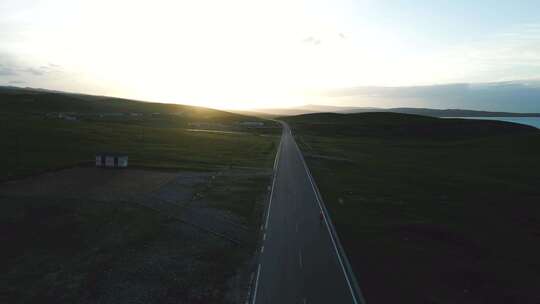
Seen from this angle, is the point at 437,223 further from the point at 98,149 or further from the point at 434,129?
the point at 434,129

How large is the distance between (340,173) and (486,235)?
108ft

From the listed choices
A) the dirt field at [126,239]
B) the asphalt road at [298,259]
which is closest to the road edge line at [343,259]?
the asphalt road at [298,259]

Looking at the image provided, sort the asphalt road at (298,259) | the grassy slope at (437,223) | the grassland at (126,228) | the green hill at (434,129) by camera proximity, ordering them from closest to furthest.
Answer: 1. the asphalt road at (298,259)
2. the grassland at (126,228)
3. the grassy slope at (437,223)
4. the green hill at (434,129)

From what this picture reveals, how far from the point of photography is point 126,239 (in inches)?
1315

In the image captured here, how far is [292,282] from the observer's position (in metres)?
26.4

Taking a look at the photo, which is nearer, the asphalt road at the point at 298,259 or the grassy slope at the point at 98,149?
the asphalt road at the point at 298,259

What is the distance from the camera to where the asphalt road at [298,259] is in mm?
24953

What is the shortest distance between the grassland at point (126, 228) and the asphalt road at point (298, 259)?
1703 mm

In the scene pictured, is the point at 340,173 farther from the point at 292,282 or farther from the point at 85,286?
the point at 85,286

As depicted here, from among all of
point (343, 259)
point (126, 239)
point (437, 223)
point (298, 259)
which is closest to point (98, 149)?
point (126, 239)

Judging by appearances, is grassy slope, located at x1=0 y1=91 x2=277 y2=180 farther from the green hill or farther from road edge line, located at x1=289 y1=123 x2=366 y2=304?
the green hill

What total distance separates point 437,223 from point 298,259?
2103cm

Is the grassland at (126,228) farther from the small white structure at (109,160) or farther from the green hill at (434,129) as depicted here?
the green hill at (434,129)

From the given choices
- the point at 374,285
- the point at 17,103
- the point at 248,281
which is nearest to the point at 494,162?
the point at 374,285
